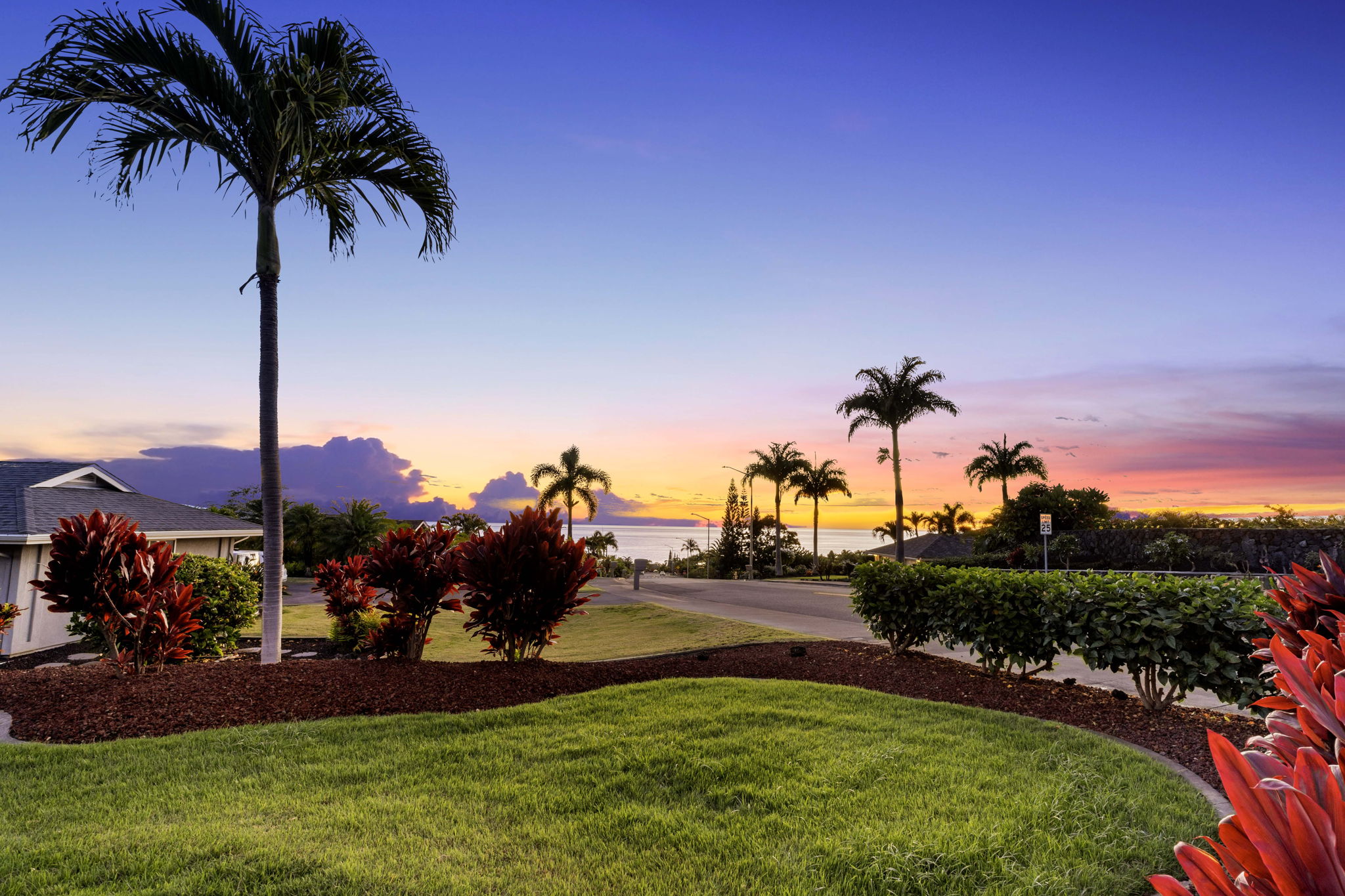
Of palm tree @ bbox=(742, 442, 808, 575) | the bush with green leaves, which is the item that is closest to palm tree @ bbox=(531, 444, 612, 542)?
palm tree @ bbox=(742, 442, 808, 575)

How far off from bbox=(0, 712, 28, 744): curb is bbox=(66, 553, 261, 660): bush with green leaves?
437 cm

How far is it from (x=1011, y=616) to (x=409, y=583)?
23.0ft

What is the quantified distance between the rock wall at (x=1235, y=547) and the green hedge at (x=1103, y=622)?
26187mm

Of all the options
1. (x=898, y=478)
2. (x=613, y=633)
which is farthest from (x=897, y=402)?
(x=613, y=633)

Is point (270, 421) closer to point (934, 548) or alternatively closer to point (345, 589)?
point (345, 589)

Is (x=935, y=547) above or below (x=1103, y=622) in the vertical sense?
below

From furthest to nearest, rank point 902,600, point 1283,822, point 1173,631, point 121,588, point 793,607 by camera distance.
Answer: point 793,607
point 902,600
point 121,588
point 1173,631
point 1283,822

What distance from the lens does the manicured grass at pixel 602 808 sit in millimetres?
3648

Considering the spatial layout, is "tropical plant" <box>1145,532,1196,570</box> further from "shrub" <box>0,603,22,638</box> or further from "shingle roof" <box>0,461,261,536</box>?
"shrub" <box>0,603,22,638</box>

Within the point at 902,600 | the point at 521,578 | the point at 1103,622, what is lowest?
the point at 902,600

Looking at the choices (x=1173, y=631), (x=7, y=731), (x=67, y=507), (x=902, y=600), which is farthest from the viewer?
(x=67, y=507)

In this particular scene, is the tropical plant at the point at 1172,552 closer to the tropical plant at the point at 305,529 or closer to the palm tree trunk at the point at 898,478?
the palm tree trunk at the point at 898,478

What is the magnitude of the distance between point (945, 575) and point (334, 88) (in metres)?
9.55

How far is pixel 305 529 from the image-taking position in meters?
32.8
